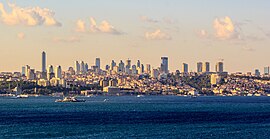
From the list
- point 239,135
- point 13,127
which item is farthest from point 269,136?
point 13,127

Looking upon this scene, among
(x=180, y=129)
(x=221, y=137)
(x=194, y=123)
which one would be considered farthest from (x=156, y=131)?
(x=194, y=123)

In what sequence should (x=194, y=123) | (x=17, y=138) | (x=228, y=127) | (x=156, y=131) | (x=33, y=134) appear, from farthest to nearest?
1. (x=194, y=123)
2. (x=228, y=127)
3. (x=156, y=131)
4. (x=33, y=134)
5. (x=17, y=138)

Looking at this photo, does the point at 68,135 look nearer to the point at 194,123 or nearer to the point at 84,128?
the point at 84,128

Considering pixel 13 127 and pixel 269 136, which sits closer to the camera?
pixel 269 136

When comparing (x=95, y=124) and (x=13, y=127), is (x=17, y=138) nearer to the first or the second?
(x=13, y=127)

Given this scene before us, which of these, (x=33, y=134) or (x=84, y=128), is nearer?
(x=33, y=134)

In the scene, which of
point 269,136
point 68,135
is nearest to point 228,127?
point 269,136

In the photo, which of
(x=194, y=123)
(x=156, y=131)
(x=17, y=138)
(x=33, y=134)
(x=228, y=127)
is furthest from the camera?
(x=194, y=123)

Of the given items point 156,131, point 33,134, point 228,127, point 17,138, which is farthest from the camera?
point 228,127
